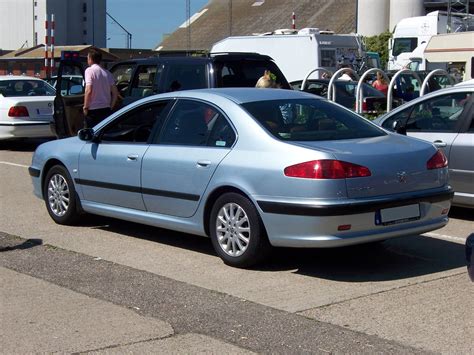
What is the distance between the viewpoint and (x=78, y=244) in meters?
8.02

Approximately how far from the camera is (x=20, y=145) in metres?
17.8

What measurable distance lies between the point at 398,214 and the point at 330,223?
67 centimetres

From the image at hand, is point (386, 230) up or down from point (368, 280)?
up

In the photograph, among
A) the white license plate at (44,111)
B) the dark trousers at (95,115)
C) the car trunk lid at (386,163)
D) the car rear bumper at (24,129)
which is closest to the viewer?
the car trunk lid at (386,163)

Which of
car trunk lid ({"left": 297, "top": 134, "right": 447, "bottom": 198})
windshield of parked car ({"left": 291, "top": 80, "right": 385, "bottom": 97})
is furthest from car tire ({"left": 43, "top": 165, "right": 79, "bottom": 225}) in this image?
windshield of parked car ({"left": 291, "top": 80, "right": 385, "bottom": 97})

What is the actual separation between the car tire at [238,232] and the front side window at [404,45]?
27680 millimetres

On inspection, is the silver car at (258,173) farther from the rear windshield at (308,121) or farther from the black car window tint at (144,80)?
the black car window tint at (144,80)

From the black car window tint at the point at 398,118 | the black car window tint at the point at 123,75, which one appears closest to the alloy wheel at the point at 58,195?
the black car window tint at the point at 398,118

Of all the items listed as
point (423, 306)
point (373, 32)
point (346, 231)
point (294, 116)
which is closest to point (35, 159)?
point (294, 116)

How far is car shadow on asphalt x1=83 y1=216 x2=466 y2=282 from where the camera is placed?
6879mm

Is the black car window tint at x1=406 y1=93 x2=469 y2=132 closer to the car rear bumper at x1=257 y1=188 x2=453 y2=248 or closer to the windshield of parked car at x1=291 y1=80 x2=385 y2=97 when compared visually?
the car rear bumper at x1=257 y1=188 x2=453 y2=248

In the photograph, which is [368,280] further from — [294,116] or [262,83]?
[262,83]

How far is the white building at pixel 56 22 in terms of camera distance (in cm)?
5900

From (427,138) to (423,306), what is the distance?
4006mm
